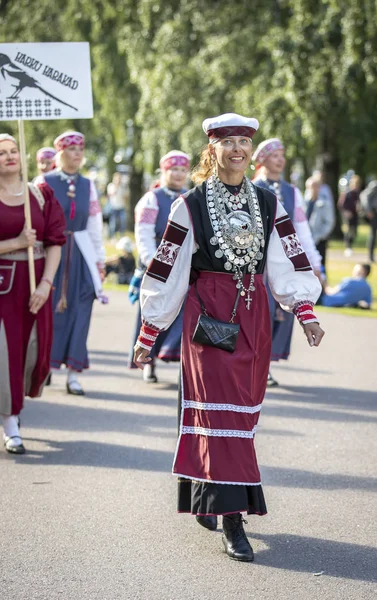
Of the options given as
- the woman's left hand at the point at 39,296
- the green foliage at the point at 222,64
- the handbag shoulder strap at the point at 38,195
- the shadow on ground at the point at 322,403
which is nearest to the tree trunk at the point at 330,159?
the green foliage at the point at 222,64

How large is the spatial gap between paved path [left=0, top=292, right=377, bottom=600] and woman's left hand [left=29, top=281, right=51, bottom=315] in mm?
910

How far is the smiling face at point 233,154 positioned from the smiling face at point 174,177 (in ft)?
13.2

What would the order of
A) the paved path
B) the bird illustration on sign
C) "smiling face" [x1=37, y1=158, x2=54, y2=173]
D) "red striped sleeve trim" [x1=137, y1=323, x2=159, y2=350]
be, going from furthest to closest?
1. "smiling face" [x1=37, y1=158, x2=54, y2=173]
2. the bird illustration on sign
3. "red striped sleeve trim" [x1=137, y1=323, x2=159, y2=350]
4. the paved path

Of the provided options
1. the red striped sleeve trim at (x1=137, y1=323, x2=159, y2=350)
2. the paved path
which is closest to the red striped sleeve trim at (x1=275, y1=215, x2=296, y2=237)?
the red striped sleeve trim at (x1=137, y1=323, x2=159, y2=350)

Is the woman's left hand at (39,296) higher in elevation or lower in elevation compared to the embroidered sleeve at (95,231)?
lower

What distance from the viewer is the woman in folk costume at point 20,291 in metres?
7.41

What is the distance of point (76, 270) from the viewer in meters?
9.62

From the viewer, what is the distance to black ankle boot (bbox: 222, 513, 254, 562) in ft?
17.4

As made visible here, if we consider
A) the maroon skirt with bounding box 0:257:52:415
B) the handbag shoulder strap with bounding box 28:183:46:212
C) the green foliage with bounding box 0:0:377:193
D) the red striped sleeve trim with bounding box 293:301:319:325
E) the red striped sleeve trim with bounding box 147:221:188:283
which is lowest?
the maroon skirt with bounding box 0:257:52:415

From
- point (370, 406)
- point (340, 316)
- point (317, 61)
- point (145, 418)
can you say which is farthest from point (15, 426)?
point (317, 61)

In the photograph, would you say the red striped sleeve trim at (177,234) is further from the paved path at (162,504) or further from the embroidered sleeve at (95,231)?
the embroidered sleeve at (95,231)

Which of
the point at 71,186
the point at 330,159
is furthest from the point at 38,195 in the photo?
the point at 330,159

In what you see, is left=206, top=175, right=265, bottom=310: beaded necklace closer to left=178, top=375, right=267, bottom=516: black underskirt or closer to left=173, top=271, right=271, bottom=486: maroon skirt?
left=173, top=271, right=271, bottom=486: maroon skirt

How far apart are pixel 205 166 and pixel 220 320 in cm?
79
